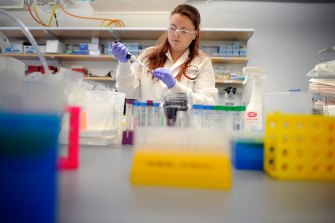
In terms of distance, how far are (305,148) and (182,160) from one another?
251 mm

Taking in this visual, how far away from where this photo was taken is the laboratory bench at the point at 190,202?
0.30 meters

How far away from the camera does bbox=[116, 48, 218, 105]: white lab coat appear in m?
1.51

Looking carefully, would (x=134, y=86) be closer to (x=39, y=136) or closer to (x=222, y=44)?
(x=39, y=136)

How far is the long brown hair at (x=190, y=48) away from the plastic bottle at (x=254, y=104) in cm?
66

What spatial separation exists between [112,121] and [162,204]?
60cm

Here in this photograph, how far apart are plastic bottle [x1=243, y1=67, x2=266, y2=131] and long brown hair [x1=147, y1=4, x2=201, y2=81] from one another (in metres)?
0.66

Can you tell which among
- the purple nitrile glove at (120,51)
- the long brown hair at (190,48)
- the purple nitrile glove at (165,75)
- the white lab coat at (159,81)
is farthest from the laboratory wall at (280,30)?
the purple nitrile glove at (165,75)

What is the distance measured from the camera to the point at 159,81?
1.60 metres

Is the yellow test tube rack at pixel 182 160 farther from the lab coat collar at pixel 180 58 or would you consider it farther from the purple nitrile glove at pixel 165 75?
the lab coat collar at pixel 180 58

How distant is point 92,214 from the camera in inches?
11.8

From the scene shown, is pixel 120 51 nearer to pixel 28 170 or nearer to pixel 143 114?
pixel 143 114

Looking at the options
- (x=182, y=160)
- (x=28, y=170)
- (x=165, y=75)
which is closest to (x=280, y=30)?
(x=165, y=75)

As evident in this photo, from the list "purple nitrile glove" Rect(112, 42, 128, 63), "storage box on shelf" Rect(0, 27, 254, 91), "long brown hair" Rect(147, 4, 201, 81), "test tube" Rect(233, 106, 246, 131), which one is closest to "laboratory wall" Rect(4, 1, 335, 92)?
"storage box on shelf" Rect(0, 27, 254, 91)

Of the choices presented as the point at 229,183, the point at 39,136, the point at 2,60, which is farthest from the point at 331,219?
the point at 2,60
